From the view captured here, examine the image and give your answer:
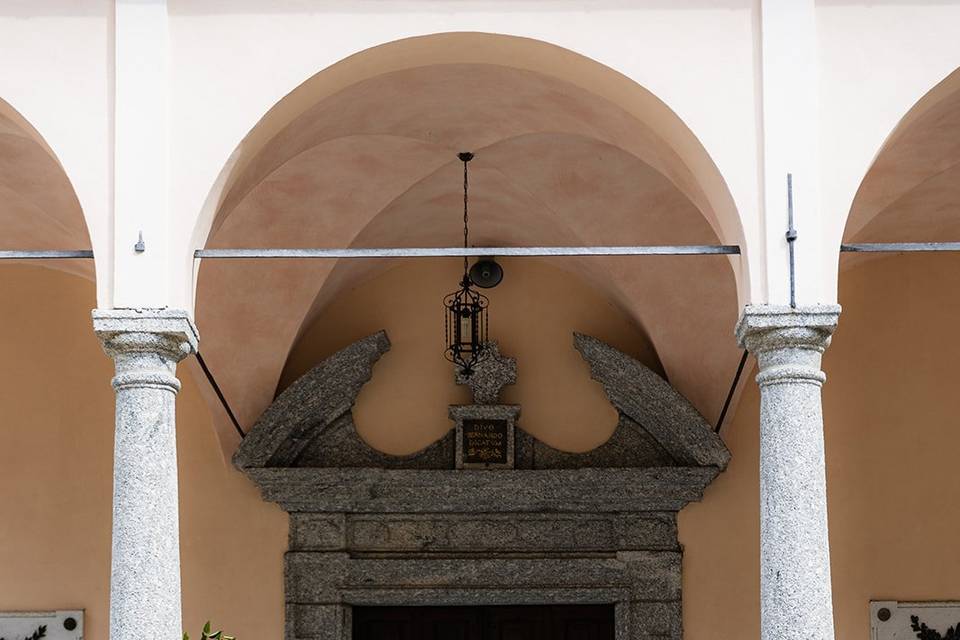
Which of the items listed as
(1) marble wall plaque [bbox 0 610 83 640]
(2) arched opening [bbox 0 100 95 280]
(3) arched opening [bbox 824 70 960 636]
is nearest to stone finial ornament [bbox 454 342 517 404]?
(3) arched opening [bbox 824 70 960 636]

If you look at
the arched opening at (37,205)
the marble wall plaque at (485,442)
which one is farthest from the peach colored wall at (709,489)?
the marble wall plaque at (485,442)

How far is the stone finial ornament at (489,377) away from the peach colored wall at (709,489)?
21 centimetres

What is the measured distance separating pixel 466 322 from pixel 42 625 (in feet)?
11.0

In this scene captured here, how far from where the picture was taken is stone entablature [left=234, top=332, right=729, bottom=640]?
11867 millimetres

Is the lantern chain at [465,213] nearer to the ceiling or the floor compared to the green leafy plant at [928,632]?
nearer to the ceiling

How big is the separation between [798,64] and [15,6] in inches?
148

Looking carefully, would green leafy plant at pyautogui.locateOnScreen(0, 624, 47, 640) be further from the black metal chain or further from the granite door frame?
the black metal chain

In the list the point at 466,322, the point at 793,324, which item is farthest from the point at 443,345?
the point at 793,324

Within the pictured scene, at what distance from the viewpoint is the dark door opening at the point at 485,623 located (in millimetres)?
12070

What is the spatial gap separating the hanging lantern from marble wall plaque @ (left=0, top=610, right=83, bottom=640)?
9.57ft

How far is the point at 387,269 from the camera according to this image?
40.9 ft

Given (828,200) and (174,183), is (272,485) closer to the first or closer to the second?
(174,183)

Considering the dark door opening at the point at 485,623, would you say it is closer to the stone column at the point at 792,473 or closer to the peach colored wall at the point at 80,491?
the peach colored wall at the point at 80,491

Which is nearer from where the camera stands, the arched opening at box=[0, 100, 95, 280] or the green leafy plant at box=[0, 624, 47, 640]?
the arched opening at box=[0, 100, 95, 280]
